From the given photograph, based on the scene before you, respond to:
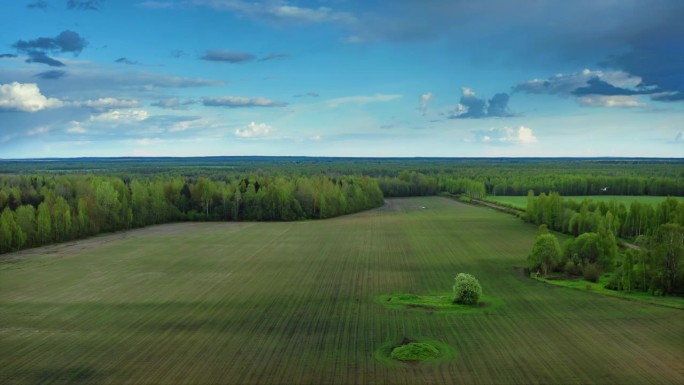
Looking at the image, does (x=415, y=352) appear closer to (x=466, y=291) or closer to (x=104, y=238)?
(x=466, y=291)

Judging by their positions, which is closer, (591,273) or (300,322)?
(300,322)

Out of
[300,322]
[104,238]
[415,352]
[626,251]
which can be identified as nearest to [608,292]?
[626,251]

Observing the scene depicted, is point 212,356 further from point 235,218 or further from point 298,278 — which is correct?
point 235,218

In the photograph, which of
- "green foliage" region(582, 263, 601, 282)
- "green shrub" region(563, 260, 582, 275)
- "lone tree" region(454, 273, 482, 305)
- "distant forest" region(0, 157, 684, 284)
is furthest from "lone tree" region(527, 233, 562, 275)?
"lone tree" region(454, 273, 482, 305)

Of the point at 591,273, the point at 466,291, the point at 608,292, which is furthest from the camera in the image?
the point at 591,273

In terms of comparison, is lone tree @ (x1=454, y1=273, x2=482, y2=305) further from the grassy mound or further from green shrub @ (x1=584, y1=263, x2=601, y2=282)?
green shrub @ (x1=584, y1=263, x2=601, y2=282)

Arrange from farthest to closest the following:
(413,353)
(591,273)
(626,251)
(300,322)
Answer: (591,273) → (626,251) → (300,322) → (413,353)
